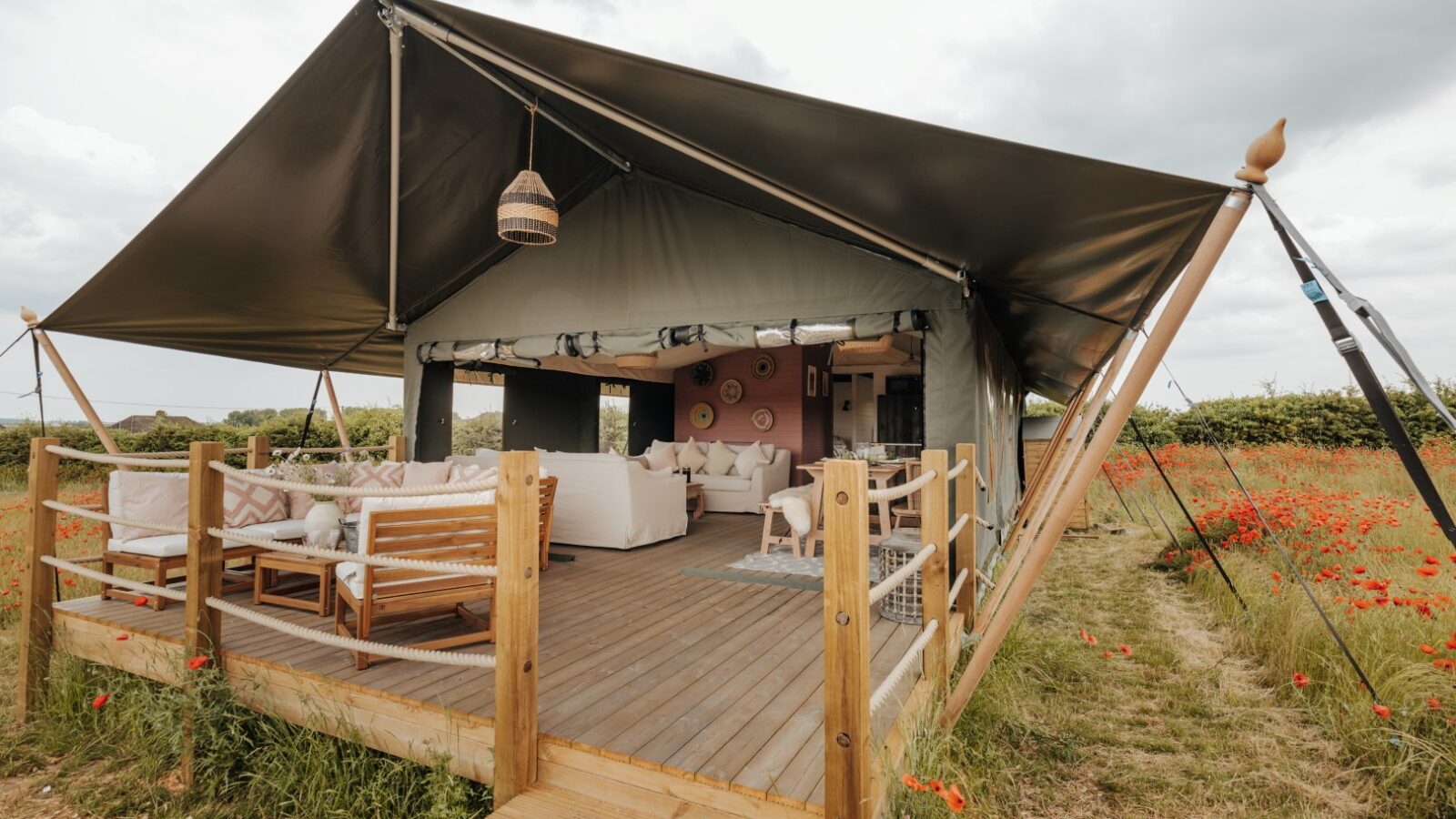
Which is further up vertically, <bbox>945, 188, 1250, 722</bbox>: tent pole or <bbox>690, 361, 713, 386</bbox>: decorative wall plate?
<bbox>690, 361, 713, 386</bbox>: decorative wall plate

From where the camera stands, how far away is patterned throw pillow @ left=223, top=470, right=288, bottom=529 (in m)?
4.32

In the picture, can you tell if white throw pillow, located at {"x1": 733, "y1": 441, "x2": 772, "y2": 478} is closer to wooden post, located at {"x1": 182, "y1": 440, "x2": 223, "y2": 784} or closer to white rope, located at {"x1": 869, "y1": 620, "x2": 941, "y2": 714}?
white rope, located at {"x1": 869, "y1": 620, "x2": 941, "y2": 714}

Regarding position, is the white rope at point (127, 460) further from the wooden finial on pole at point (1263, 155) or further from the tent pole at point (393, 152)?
the wooden finial on pole at point (1263, 155)

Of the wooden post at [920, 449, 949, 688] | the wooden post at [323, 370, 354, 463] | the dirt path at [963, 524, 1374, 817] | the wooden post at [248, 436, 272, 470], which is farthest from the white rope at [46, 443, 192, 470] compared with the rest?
the wooden post at [323, 370, 354, 463]

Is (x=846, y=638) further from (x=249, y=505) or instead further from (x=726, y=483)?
(x=726, y=483)

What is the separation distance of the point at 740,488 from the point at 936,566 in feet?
18.6

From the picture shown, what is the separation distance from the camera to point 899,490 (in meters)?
1.93

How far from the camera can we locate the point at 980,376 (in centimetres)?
472

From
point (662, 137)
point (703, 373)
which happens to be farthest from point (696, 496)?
point (662, 137)

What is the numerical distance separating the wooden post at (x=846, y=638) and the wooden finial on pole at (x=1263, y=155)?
1472mm

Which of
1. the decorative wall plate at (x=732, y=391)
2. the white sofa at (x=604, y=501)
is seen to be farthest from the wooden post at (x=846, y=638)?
the decorative wall plate at (x=732, y=391)

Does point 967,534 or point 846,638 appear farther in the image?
point 967,534

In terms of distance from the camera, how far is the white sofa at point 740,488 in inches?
320

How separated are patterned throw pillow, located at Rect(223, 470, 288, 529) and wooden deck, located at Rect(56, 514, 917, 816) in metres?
0.79
